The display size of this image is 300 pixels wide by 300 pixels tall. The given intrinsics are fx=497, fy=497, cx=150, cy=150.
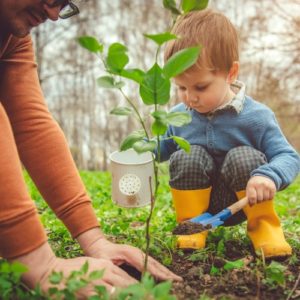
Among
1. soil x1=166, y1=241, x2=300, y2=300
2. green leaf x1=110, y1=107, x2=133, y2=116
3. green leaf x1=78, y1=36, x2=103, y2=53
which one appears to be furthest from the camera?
soil x1=166, y1=241, x2=300, y2=300

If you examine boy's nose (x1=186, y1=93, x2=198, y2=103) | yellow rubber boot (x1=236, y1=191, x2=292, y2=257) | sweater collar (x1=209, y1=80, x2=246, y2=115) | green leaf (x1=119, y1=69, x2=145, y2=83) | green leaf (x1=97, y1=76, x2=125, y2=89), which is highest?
green leaf (x1=119, y1=69, x2=145, y2=83)

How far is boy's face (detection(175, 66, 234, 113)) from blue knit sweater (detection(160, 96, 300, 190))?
0.07 metres

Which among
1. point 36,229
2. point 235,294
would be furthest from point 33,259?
point 235,294

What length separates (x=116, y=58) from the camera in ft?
3.94

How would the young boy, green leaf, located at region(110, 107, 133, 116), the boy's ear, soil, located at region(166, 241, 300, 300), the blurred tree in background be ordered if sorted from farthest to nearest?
the blurred tree in background, the boy's ear, the young boy, soil, located at region(166, 241, 300, 300), green leaf, located at region(110, 107, 133, 116)

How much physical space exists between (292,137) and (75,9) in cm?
1531

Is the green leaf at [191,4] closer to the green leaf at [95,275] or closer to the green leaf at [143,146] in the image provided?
the green leaf at [143,146]

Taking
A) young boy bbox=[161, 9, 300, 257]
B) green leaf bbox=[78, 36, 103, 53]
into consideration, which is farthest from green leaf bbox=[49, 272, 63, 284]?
young boy bbox=[161, 9, 300, 257]

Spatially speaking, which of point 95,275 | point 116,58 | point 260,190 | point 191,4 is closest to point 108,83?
point 116,58

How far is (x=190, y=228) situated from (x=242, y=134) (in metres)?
0.50

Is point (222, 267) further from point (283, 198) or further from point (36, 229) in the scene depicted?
point (283, 198)

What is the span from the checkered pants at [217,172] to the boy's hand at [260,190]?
0.14m

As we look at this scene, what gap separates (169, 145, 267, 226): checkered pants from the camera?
198 cm

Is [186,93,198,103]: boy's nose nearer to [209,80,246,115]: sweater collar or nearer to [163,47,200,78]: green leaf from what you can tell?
[209,80,246,115]: sweater collar
